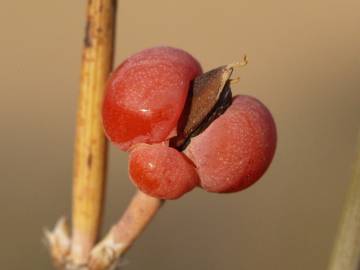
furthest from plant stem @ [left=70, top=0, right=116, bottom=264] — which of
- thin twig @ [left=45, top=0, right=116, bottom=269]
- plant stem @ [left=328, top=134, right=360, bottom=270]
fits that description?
plant stem @ [left=328, top=134, right=360, bottom=270]

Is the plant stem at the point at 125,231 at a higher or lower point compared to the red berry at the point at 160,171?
lower

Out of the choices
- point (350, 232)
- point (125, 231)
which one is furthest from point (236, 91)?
point (350, 232)

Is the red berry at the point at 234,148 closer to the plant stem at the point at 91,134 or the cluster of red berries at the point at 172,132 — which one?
the cluster of red berries at the point at 172,132

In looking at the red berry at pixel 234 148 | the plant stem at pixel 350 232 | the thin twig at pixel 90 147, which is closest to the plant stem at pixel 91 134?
the thin twig at pixel 90 147

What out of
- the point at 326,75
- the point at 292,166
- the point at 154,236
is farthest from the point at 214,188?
the point at 326,75

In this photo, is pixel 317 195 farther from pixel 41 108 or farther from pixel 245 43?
pixel 41 108

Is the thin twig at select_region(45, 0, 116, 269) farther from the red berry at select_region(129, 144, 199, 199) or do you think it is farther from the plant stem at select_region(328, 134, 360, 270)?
the plant stem at select_region(328, 134, 360, 270)

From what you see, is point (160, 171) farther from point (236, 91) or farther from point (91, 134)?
point (236, 91)
